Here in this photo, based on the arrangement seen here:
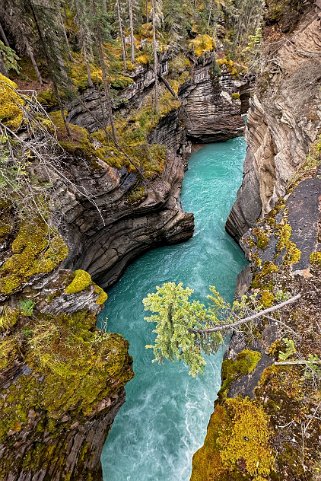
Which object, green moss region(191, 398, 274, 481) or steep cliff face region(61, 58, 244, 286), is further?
steep cliff face region(61, 58, 244, 286)

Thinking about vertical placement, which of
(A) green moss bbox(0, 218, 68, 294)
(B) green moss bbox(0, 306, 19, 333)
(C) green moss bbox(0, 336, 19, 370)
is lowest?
(C) green moss bbox(0, 336, 19, 370)

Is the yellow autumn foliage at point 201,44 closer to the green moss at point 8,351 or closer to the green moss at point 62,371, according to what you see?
the green moss at point 62,371

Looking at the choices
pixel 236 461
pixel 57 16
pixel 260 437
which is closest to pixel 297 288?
pixel 260 437

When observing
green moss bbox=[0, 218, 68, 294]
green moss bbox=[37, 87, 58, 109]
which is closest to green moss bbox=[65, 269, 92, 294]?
green moss bbox=[0, 218, 68, 294]

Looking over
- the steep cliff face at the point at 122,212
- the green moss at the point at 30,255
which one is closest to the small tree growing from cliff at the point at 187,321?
the steep cliff face at the point at 122,212

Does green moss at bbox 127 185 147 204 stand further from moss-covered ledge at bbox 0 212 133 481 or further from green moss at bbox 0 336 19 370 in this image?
green moss at bbox 0 336 19 370

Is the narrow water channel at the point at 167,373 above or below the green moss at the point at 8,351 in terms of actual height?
below
